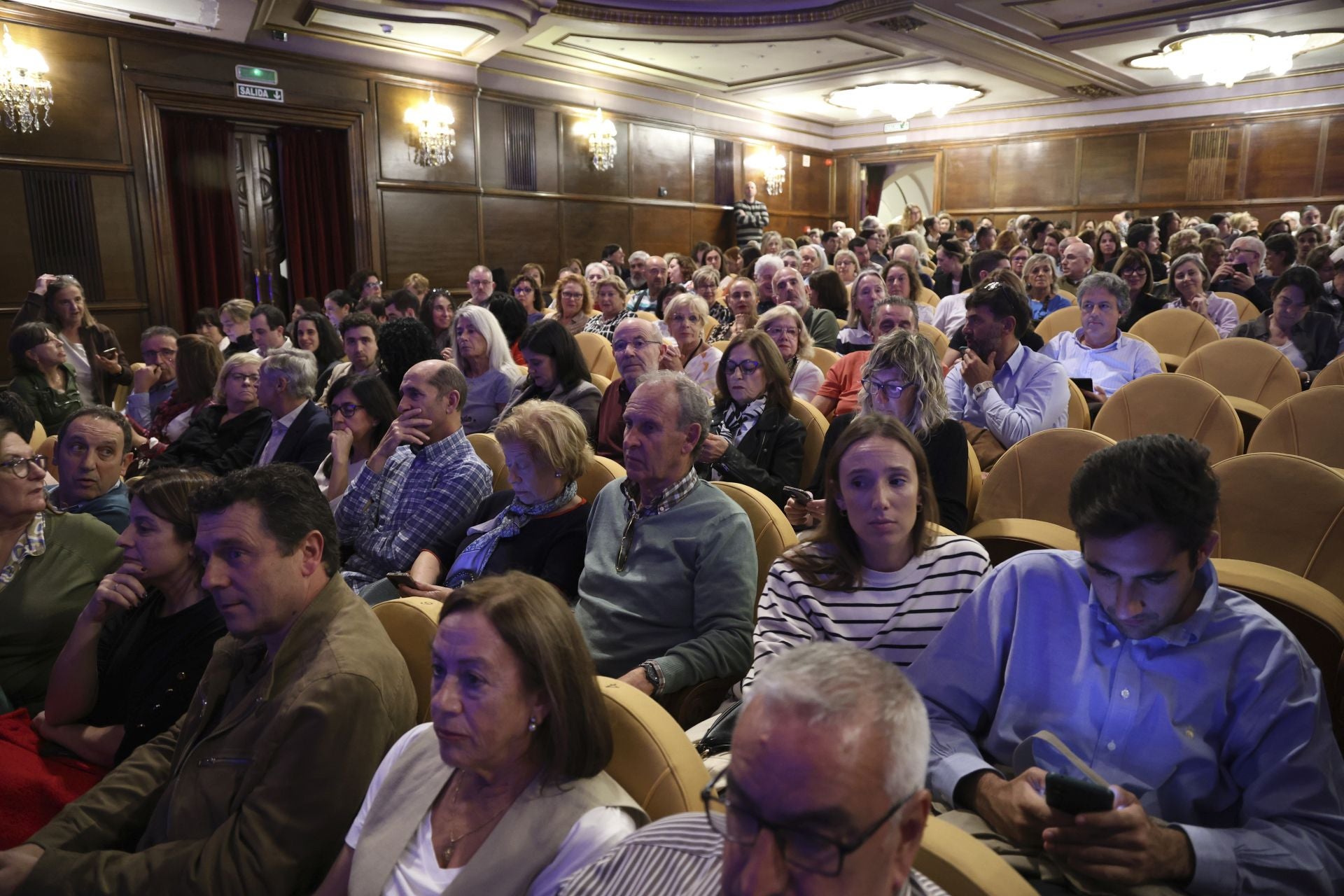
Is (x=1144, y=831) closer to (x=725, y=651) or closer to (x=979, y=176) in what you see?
(x=725, y=651)

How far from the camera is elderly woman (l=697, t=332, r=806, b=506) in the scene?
10.9 feet

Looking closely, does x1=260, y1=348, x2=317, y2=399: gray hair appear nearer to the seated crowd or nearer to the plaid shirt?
the seated crowd

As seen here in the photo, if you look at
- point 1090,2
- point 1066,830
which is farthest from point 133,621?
point 1090,2

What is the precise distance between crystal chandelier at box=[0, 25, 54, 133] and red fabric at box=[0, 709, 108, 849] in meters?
6.68

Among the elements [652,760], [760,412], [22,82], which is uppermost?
[22,82]

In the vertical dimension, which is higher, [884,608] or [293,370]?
[293,370]

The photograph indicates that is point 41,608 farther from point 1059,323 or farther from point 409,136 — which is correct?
point 409,136

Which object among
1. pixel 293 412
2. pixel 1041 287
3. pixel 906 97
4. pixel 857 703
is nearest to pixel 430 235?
pixel 293 412

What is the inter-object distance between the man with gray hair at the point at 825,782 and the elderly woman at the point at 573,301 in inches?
222

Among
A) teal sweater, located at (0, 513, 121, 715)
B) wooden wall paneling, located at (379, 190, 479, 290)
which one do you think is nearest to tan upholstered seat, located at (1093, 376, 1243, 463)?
teal sweater, located at (0, 513, 121, 715)

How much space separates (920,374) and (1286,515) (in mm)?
1031

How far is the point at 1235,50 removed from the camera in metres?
9.82

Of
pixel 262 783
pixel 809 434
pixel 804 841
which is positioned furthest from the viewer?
pixel 809 434

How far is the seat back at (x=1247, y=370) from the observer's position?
400cm
